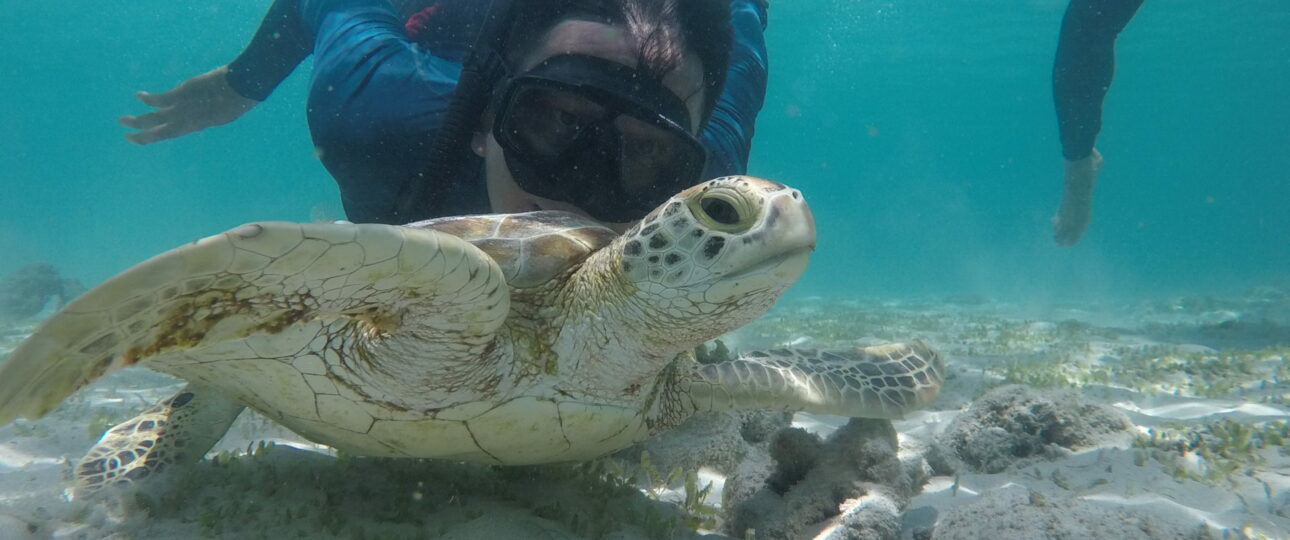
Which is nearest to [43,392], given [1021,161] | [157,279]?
[157,279]

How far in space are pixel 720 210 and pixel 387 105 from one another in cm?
283

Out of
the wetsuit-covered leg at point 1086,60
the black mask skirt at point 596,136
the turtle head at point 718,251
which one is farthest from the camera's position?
the wetsuit-covered leg at point 1086,60

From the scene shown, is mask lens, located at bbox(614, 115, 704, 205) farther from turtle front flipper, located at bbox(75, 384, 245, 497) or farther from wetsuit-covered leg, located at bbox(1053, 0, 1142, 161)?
wetsuit-covered leg, located at bbox(1053, 0, 1142, 161)

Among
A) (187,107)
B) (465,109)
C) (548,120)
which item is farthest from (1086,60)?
(187,107)

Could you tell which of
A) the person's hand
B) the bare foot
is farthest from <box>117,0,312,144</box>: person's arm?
the bare foot

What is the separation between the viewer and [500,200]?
122 inches

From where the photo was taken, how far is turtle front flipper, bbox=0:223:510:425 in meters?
1.11

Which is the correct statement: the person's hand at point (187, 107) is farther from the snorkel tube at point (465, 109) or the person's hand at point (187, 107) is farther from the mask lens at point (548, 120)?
the mask lens at point (548, 120)

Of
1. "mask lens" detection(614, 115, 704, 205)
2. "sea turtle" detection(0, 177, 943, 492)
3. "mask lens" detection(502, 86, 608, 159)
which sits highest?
"mask lens" detection(502, 86, 608, 159)

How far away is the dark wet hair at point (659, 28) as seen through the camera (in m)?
2.75

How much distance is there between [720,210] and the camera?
1645mm

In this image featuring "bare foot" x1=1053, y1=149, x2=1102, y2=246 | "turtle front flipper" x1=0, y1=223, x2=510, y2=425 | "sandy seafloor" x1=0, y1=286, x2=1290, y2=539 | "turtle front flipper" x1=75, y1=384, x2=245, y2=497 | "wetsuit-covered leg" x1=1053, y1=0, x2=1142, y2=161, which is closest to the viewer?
"turtle front flipper" x1=0, y1=223, x2=510, y2=425

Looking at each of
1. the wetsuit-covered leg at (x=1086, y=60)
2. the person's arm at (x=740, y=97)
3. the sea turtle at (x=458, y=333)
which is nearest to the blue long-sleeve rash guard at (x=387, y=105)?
the person's arm at (x=740, y=97)

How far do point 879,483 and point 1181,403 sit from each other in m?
2.94
